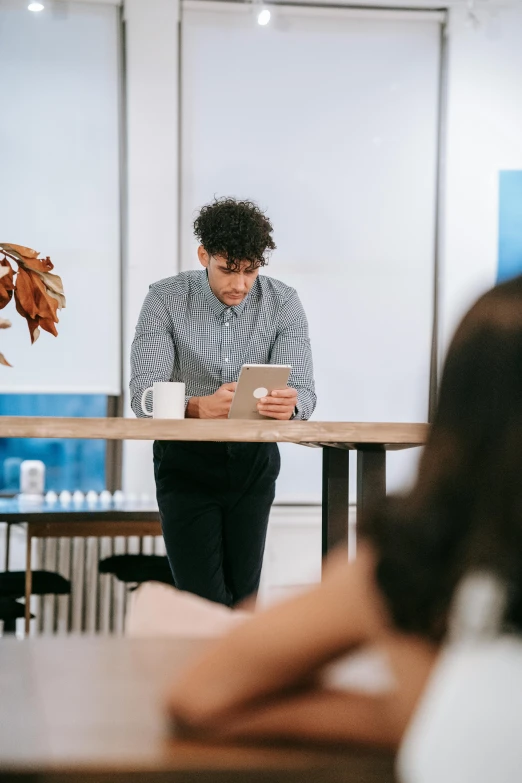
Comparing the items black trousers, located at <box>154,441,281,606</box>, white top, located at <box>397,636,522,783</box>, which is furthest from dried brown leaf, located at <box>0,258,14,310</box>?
white top, located at <box>397,636,522,783</box>

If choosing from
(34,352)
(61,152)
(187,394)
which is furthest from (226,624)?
(61,152)

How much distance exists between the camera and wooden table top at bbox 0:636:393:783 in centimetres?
45

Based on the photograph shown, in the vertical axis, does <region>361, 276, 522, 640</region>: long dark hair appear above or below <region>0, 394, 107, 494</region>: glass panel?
above

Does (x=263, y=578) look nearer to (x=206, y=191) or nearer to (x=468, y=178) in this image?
(x=206, y=191)

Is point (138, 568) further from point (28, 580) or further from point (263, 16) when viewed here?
point (263, 16)

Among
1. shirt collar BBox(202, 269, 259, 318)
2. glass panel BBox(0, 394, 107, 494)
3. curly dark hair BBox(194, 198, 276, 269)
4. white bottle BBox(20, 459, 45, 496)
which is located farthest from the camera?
glass panel BBox(0, 394, 107, 494)

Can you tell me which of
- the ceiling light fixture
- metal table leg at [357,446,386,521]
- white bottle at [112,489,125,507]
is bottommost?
white bottle at [112,489,125,507]

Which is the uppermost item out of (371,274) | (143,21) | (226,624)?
→ (143,21)

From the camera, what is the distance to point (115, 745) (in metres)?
0.48

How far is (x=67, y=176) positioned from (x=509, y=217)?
2.32m

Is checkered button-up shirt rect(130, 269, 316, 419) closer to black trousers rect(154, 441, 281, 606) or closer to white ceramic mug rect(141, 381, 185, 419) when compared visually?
black trousers rect(154, 441, 281, 606)

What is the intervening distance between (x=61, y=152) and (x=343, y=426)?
3.00 metres

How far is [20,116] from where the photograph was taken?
4254mm

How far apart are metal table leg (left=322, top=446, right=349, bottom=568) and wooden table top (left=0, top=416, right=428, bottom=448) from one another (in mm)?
435
